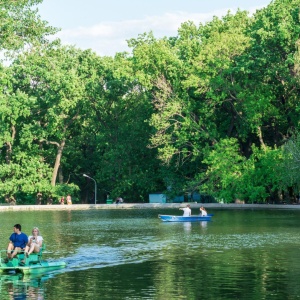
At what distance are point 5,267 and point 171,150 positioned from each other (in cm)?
6117

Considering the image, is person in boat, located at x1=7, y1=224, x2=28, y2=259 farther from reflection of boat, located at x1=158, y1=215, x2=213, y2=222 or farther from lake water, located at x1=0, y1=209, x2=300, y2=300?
reflection of boat, located at x1=158, y1=215, x2=213, y2=222

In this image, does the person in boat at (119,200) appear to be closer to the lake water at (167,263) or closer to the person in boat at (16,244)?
the lake water at (167,263)

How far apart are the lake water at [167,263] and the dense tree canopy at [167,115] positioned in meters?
27.3

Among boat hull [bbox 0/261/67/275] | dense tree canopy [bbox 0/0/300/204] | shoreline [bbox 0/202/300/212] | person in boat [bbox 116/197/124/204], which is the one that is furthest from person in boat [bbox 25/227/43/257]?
person in boat [bbox 116/197/124/204]

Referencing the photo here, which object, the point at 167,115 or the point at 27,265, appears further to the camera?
the point at 167,115

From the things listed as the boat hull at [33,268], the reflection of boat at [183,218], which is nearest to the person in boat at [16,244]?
the boat hull at [33,268]

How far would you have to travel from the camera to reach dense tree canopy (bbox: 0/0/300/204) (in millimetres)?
85000

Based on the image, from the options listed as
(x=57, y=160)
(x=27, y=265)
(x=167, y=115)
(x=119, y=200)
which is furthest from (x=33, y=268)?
(x=57, y=160)

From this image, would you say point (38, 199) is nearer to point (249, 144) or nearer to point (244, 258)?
point (249, 144)

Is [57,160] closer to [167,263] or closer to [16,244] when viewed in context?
[167,263]

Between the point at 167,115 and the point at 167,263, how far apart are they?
188ft

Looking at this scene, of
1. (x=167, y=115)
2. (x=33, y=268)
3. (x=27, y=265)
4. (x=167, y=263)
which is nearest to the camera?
(x=33, y=268)

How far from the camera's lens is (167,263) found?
3303 centimetres

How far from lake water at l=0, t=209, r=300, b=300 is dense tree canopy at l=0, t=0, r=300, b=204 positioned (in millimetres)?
27318
